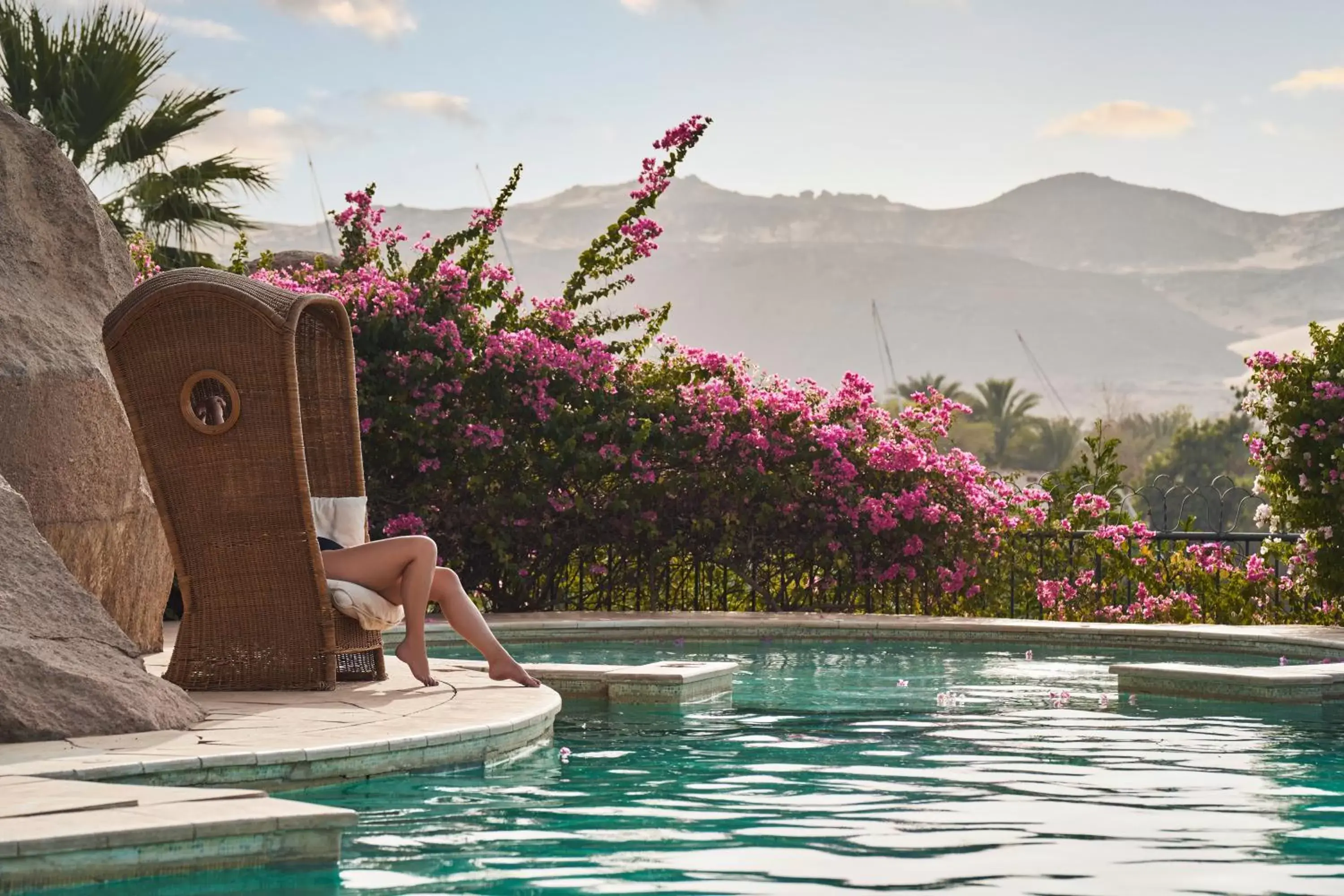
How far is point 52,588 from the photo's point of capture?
5.51 metres

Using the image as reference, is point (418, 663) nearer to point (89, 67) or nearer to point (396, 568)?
point (396, 568)

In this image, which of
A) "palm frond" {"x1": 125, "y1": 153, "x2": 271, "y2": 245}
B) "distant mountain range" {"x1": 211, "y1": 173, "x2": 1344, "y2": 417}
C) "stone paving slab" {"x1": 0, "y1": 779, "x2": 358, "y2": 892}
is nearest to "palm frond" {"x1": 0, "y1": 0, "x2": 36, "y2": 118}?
"palm frond" {"x1": 125, "y1": 153, "x2": 271, "y2": 245}

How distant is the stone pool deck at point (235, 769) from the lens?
3.76 m

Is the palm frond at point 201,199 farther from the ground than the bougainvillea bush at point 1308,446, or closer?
farther from the ground

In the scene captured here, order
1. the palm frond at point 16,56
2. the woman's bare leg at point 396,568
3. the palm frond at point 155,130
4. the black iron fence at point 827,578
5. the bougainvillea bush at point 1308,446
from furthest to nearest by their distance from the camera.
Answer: the palm frond at point 155,130
the palm frond at point 16,56
the black iron fence at point 827,578
the bougainvillea bush at point 1308,446
the woman's bare leg at point 396,568

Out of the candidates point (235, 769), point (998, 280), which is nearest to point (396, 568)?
point (235, 769)

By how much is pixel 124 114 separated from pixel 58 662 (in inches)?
467

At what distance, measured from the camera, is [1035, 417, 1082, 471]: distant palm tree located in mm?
55312

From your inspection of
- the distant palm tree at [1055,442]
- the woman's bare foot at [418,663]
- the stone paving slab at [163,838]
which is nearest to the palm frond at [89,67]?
the woman's bare foot at [418,663]

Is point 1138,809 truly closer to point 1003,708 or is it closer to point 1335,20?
point 1003,708

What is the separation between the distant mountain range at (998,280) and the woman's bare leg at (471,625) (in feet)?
323

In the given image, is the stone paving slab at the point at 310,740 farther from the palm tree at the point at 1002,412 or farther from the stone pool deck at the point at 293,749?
the palm tree at the point at 1002,412

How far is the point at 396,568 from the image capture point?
682 centimetres

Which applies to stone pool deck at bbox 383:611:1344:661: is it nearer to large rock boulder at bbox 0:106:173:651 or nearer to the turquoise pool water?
the turquoise pool water
